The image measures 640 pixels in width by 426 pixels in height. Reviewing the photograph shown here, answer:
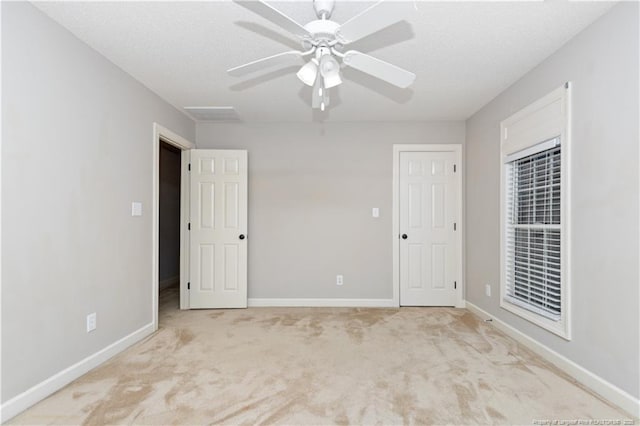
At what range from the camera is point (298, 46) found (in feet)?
8.65

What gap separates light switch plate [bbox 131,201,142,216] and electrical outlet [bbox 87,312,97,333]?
0.95m

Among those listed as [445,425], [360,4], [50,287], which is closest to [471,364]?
[445,425]

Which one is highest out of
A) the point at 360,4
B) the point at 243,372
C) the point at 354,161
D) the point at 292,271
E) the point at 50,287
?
the point at 360,4

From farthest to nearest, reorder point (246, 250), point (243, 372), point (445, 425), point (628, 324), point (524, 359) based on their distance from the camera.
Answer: point (246, 250)
point (524, 359)
point (243, 372)
point (628, 324)
point (445, 425)

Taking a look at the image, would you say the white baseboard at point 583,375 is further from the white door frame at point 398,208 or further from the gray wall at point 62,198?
the gray wall at point 62,198

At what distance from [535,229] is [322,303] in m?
2.62

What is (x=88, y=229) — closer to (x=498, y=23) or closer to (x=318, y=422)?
(x=318, y=422)

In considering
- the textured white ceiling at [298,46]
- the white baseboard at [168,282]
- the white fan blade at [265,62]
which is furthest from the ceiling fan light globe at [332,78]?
the white baseboard at [168,282]

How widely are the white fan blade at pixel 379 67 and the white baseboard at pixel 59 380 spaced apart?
8.95ft

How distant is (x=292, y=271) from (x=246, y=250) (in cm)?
67

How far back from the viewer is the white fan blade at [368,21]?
1.53 meters

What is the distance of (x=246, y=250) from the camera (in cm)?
440

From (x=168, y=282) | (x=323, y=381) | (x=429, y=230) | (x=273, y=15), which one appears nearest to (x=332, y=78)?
(x=273, y=15)

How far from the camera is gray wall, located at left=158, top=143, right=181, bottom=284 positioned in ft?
19.2
